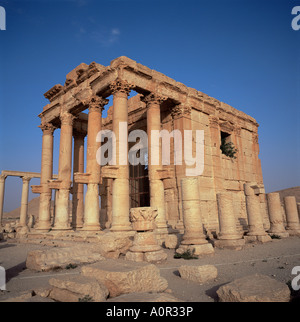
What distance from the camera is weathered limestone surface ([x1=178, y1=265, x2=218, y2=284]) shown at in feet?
20.0

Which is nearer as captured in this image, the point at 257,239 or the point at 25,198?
the point at 257,239

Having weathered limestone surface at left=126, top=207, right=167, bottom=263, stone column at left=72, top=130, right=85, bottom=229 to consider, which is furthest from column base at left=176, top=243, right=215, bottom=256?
stone column at left=72, top=130, right=85, bottom=229

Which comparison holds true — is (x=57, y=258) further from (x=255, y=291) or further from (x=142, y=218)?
(x=255, y=291)

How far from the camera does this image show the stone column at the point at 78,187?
1902 centimetres

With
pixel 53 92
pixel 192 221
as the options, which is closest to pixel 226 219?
pixel 192 221

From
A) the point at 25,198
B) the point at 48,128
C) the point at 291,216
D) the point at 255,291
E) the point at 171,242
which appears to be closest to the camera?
the point at 255,291

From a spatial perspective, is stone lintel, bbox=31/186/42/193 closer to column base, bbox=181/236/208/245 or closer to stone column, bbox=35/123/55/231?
stone column, bbox=35/123/55/231

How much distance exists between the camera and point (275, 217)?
Result: 15.5 metres

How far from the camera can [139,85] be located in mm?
14695

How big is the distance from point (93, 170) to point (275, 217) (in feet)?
36.0

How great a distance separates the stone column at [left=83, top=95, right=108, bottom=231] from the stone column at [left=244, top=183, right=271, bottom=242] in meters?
8.07
